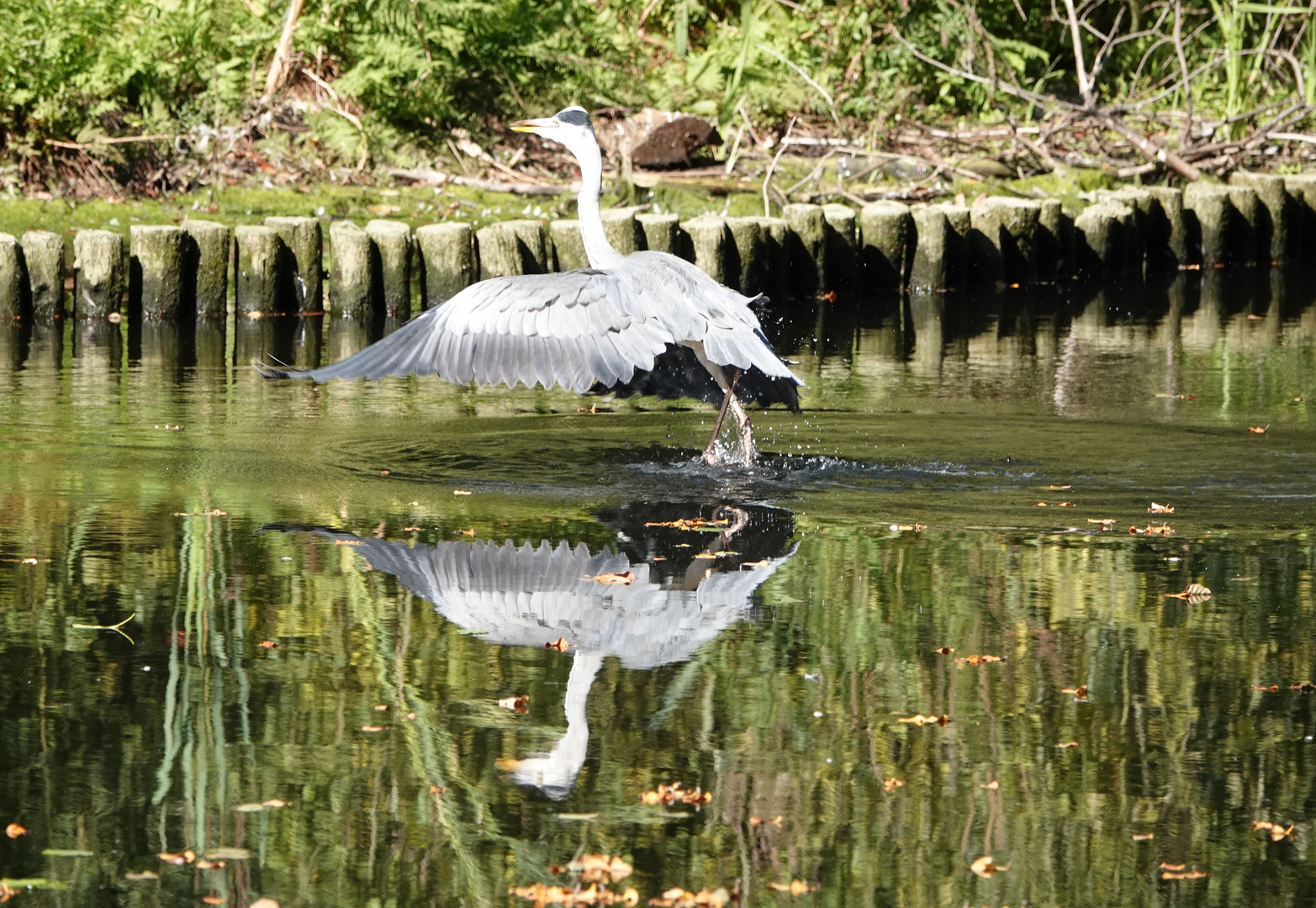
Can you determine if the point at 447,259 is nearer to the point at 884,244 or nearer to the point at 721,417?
the point at 884,244

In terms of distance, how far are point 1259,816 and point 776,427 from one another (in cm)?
627

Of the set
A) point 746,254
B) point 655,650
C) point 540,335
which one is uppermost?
point 746,254

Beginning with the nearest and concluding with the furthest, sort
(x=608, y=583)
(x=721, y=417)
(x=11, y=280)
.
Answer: (x=608, y=583), (x=721, y=417), (x=11, y=280)

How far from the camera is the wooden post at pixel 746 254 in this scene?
1623 cm

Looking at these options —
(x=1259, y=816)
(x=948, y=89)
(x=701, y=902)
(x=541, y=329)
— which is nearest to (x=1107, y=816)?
(x=1259, y=816)

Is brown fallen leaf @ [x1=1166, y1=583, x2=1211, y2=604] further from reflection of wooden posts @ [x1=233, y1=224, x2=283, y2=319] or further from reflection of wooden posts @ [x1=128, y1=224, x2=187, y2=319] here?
reflection of wooden posts @ [x1=128, y1=224, x2=187, y2=319]

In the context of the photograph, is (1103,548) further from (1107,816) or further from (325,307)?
(325,307)

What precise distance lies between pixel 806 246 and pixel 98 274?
580 centimetres

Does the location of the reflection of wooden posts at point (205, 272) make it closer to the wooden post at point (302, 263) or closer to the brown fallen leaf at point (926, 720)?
the wooden post at point (302, 263)

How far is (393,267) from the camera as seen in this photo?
15438 millimetres

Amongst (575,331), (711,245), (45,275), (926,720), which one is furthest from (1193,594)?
(45,275)

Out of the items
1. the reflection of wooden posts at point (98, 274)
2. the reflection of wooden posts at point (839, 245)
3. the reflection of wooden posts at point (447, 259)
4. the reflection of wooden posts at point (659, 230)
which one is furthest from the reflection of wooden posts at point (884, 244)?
the reflection of wooden posts at point (98, 274)

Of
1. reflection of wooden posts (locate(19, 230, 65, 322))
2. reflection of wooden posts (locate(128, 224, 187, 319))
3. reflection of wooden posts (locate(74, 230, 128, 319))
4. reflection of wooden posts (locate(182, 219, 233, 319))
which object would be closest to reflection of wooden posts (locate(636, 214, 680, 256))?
reflection of wooden posts (locate(182, 219, 233, 319))

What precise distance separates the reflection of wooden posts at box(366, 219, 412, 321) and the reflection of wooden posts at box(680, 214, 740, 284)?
2295 mm
